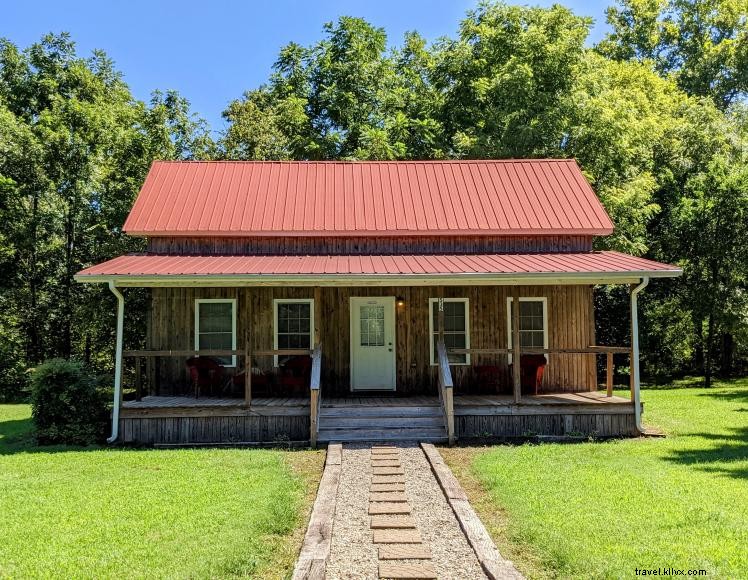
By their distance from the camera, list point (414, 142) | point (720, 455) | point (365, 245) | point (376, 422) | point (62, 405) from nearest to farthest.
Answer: point (720, 455)
point (62, 405)
point (376, 422)
point (365, 245)
point (414, 142)

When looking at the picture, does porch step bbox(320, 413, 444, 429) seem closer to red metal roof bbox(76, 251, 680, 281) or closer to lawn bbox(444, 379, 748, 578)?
lawn bbox(444, 379, 748, 578)

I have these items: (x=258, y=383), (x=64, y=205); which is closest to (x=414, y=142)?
(x=64, y=205)

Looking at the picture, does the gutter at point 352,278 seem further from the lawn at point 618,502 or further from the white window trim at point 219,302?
the lawn at point 618,502

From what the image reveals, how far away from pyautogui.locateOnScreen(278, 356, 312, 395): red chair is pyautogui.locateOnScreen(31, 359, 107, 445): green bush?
3.37m

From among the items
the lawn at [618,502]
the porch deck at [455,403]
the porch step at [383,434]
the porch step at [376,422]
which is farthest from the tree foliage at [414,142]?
the porch step at [383,434]

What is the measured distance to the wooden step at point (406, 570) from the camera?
5008 mm

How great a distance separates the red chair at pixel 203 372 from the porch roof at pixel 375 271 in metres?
1.79

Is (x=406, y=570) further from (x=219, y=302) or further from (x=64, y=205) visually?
(x=64, y=205)

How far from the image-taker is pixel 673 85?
31594 millimetres

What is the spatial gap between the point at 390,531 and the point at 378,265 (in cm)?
683

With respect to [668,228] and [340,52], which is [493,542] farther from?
[340,52]

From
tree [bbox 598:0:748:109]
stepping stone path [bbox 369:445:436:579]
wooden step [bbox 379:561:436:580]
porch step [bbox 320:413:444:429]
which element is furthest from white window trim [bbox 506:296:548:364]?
tree [bbox 598:0:748:109]

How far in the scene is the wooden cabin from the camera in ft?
37.2

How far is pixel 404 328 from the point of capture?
13617 millimetres
